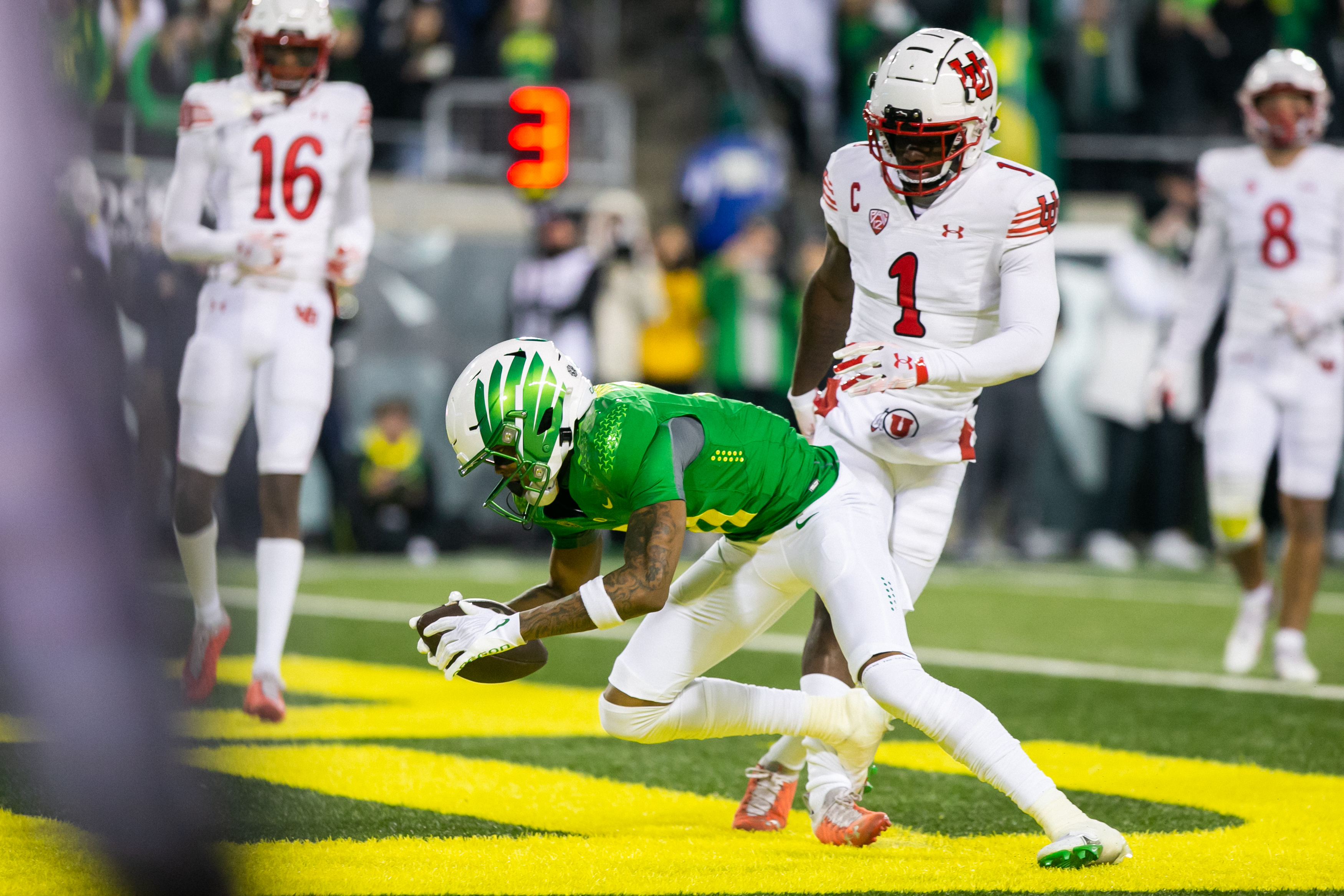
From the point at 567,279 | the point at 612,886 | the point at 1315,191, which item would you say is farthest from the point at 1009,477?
the point at 612,886

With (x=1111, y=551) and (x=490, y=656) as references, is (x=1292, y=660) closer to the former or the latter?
(x=490, y=656)

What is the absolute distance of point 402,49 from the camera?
12820 mm

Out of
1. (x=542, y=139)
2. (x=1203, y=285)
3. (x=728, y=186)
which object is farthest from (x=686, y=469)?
(x=728, y=186)

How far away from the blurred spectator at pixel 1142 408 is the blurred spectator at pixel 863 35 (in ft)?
7.34

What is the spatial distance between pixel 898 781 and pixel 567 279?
6.91 m

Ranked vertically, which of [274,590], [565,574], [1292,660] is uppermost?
[565,574]

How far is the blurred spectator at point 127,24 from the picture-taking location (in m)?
2.11

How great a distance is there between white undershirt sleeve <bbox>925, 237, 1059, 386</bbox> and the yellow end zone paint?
103 centimetres

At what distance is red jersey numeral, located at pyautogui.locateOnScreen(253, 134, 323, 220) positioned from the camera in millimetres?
5629

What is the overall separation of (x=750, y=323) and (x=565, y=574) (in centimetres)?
740

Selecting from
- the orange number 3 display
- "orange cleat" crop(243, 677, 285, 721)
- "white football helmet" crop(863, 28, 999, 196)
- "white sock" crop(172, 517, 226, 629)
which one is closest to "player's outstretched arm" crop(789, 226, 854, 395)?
"white football helmet" crop(863, 28, 999, 196)

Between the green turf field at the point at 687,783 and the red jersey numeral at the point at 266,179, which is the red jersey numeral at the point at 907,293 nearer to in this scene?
the green turf field at the point at 687,783

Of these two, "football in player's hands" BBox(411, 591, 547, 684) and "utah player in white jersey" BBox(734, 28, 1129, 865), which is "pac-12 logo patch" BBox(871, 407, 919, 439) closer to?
"utah player in white jersey" BBox(734, 28, 1129, 865)

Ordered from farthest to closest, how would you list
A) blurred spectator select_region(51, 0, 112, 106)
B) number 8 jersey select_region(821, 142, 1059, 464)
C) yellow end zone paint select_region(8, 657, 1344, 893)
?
number 8 jersey select_region(821, 142, 1059, 464), yellow end zone paint select_region(8, 657, 1344, 893), blurred spectator select_region(51, 0, 112, 106)
